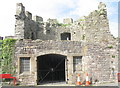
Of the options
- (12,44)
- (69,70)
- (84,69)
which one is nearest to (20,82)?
(12,44)

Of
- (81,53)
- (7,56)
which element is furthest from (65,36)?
(7,56)

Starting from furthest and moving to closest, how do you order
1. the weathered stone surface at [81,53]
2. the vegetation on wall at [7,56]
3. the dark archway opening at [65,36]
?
the dark archway opening at [65,36] < the weathered stone surface at [81,53] < the vegetation on wall at [7,56]

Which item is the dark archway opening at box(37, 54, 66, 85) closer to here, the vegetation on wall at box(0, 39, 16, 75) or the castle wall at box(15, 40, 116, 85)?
the castle wall at box(15, 40, 116, 85)

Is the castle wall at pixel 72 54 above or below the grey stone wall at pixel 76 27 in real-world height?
below

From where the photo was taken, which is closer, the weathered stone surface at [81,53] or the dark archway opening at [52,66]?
the weathered stone surface at [81,53]

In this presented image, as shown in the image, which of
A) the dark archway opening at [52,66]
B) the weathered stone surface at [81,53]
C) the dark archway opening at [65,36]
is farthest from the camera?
the dark archway opening at [65,36]

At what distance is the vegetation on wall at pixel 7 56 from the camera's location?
38.9 feet

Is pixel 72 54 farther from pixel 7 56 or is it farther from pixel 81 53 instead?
pixel 7 56

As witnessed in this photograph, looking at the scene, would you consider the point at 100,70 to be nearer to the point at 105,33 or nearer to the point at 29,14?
the point at 105,33

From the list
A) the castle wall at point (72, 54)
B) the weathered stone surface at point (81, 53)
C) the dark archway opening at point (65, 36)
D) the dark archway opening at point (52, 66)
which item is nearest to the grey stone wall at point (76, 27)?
the weathered stone surface at point (81, 53)

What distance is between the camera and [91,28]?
15422 millimetres

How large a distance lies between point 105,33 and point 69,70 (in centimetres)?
500

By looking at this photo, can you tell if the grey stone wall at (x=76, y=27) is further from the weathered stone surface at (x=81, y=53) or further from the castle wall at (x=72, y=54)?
the castle wall at (x=72, y=54)

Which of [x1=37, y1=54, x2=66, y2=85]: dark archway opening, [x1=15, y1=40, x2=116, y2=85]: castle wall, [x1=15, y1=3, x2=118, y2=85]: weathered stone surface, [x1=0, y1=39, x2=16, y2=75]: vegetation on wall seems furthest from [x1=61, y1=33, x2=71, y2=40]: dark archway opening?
[x1=0, y1=39, x2=16, y2=75]: vegetation on wall
